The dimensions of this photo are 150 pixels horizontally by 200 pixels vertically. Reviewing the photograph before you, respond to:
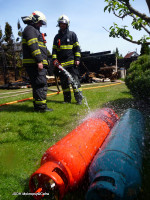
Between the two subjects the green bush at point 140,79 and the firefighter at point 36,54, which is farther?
the green bush at point 140,79

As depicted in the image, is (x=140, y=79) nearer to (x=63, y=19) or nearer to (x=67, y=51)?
(x=67, y=51)

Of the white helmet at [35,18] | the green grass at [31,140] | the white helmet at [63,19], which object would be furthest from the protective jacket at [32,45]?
the green grass at [31,140]

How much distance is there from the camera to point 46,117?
4059 millimetres

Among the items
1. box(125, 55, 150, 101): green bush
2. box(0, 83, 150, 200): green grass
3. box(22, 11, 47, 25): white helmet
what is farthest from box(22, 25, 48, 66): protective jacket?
box(125, 55, 150, 101): green bush

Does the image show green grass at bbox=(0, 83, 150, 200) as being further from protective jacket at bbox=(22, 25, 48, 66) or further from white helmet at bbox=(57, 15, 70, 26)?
white helmet at bbox=(57, 15, 70, 26)

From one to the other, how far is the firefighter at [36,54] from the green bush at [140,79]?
2201 millimetres

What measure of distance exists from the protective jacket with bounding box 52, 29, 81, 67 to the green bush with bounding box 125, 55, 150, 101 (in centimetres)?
159

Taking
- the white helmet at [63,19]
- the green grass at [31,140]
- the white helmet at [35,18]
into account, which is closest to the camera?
the green grass at [31,140]

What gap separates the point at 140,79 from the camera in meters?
4.36

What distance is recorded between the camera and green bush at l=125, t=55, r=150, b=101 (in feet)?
13.9

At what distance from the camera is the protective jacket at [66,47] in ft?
16.9

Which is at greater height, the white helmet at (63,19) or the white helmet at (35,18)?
the white helmet at (63,19)

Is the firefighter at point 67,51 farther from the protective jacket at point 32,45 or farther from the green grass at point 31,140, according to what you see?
the protective jacket at point 32,45

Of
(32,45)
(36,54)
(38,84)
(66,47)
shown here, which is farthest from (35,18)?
(38,84)
